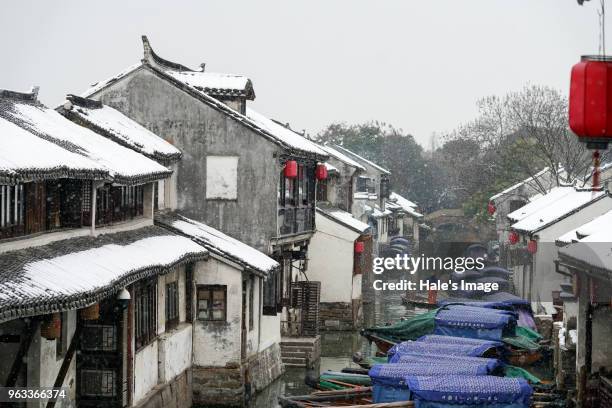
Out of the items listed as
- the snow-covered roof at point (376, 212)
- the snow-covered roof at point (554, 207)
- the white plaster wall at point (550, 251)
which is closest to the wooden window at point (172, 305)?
the snow-covered roof at point (554, 207)

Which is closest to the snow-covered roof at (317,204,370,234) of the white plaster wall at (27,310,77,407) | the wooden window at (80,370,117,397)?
the wooden window at (80,370,117,397)

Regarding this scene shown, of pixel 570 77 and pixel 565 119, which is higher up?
pixel 565 119

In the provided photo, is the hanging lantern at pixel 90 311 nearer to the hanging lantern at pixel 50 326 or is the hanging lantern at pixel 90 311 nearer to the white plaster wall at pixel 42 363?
the white plaster wall at pixel 42 363

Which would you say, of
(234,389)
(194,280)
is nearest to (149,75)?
(194,280)

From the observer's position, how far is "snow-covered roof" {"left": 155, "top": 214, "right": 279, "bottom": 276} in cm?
2822

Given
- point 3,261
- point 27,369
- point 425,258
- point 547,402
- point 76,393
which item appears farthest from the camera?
point 425,258

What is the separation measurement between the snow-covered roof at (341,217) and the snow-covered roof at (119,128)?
48.2ft

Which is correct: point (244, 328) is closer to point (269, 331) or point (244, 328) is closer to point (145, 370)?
point (269, 331)

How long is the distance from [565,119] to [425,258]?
13874 mm

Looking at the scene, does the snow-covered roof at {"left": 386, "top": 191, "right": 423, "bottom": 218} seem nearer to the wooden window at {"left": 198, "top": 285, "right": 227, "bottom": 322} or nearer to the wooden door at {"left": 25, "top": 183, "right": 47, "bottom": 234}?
the wooden window at {"left": 198, "top": 285, "right": 227, "bottom": 322}

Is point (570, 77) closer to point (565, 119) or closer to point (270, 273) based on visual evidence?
→ point (270, 273)

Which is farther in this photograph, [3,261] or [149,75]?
[149,75]

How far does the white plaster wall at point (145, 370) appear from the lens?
22328 mm

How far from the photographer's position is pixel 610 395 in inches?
816
